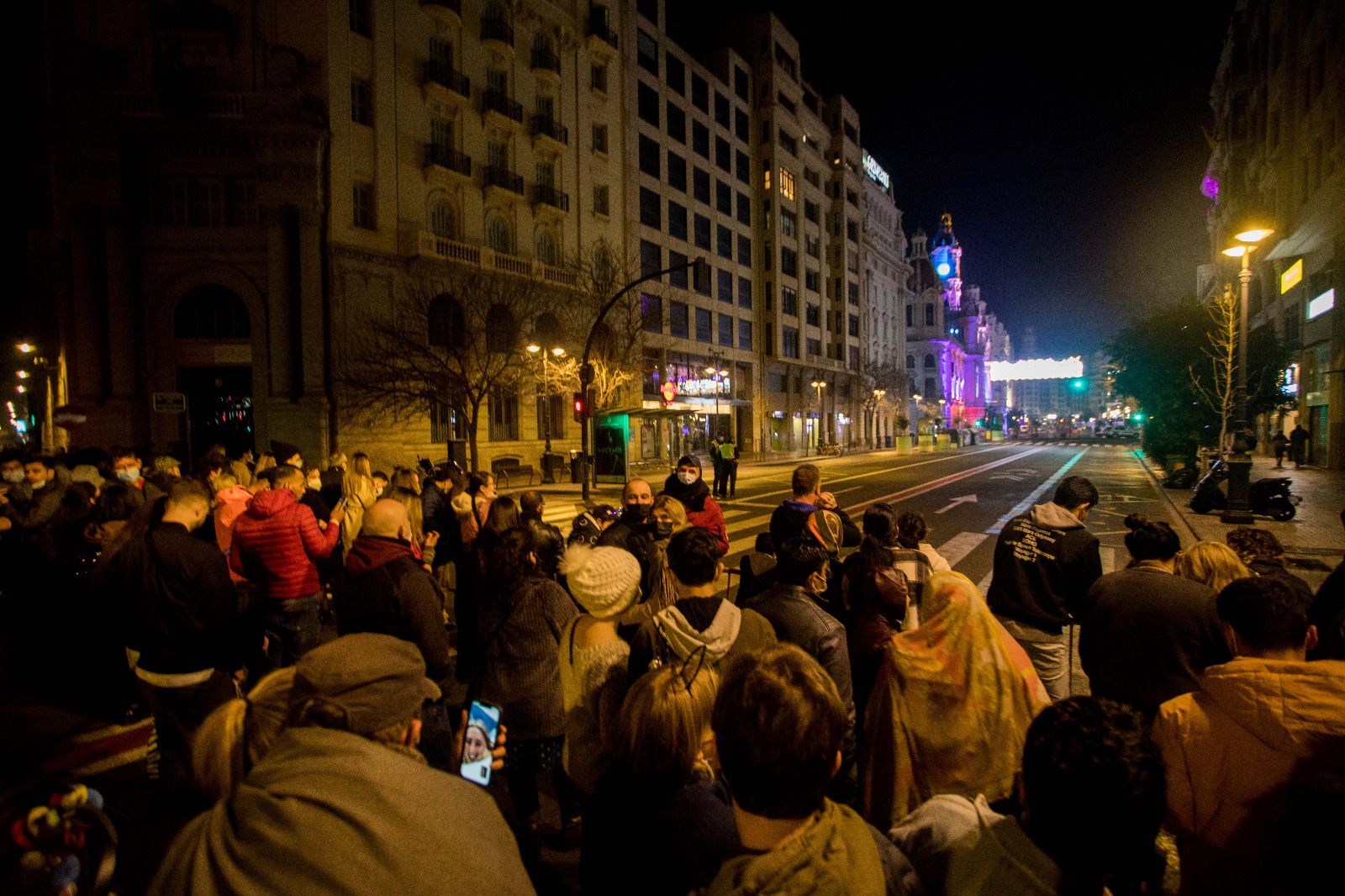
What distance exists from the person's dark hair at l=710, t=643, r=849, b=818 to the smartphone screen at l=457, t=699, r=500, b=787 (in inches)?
29.4

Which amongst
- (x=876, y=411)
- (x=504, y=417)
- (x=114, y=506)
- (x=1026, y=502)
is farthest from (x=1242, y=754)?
(x=876, y=411)

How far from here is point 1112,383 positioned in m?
27.8

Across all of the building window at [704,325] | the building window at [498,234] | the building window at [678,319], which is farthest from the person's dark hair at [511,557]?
the building window at [704,325]

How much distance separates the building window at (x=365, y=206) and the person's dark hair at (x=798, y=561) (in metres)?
28.5

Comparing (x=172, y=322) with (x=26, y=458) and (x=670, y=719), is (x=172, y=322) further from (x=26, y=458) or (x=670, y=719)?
(x=670, y=719)

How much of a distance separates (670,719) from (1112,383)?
32.7 m

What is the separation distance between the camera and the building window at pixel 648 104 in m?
40.4

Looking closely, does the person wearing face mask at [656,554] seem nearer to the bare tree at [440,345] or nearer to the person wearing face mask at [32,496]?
the person wearing face mask at [32,496]

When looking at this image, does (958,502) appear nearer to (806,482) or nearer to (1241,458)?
(1241,458)

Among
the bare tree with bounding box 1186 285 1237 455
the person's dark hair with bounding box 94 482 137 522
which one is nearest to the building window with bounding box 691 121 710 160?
the bare tree with bounding box 1186 285 1237 455

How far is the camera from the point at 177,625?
365 cm

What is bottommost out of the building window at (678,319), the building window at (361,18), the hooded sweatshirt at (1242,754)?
the hooded sweatshirt at (1242,754)

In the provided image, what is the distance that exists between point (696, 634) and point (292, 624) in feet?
12.9

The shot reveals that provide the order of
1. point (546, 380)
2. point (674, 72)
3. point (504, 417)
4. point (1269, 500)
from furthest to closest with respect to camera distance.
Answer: point (674, 72)
point (504, 417)
point (546, 380)
point (1269, 500)
